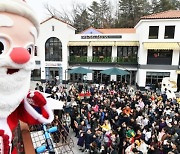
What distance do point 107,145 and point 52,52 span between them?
56.4ft

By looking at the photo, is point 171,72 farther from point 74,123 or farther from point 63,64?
point 74,123

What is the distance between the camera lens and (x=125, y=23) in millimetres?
39969

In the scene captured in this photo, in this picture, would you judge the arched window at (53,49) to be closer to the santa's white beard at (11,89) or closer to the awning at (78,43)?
the awning at (78,43)

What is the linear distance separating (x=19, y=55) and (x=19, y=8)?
475 millimetres

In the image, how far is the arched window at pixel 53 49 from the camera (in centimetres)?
2402

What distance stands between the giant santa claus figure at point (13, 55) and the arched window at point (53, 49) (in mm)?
21673

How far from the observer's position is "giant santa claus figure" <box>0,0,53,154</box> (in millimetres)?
2227

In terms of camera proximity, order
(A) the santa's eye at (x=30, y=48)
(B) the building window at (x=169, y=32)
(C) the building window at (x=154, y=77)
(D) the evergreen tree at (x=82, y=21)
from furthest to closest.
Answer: (D) the evergreen tree at (x=82, y=21)
(C) the building window at (x=154, y=77)
(B) the building window at (x=169, y=32)
(A) the santa's eye at (x=30, y=48)

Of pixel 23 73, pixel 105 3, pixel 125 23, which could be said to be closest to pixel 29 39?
pixel 23 73

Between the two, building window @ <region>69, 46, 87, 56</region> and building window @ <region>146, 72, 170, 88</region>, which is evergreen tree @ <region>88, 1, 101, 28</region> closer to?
building window @ <region>69, 46, 87, 56</region>

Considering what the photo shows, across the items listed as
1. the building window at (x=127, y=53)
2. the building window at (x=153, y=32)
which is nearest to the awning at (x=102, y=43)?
the building window at (x=127, y=53)

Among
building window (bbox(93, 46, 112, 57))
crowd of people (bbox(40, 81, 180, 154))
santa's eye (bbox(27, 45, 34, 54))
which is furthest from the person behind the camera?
building window (bbox(93, 46, 112, 57))

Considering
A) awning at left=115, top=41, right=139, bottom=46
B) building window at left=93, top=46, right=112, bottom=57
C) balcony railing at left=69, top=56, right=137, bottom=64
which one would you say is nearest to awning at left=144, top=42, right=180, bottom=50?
awning at left=115, top=41, right=139, bottom=46

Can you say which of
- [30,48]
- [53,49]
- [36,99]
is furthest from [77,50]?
[30,48]
